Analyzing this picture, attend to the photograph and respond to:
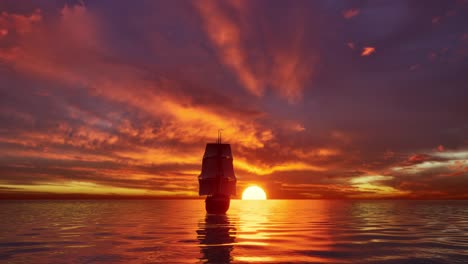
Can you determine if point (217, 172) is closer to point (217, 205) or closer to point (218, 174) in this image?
point (218, 174)

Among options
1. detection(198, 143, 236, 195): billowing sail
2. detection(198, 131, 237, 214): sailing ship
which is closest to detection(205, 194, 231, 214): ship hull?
detection(198, 131, 237, 214): sailing ship

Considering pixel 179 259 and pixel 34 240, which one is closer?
pixel 179 259

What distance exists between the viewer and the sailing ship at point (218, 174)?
83700 millimetres

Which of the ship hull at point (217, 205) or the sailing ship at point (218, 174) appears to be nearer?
the ship hull at point (217, 205)

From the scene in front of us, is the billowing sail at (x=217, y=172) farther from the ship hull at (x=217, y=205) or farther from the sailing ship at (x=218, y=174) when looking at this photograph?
the ship hull at (x=217, y=205)

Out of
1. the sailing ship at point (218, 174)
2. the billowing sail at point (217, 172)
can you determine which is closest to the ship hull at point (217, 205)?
the sailing ship at point (218, 174)

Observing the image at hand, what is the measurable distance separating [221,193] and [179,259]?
210 ft

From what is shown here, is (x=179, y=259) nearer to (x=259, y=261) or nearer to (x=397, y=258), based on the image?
(x=259, y=261)

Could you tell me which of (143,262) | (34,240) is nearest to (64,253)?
(143,262)

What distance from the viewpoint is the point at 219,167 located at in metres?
88.9

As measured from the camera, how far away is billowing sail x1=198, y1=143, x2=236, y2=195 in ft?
279

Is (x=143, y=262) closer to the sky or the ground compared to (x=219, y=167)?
closer to the ground

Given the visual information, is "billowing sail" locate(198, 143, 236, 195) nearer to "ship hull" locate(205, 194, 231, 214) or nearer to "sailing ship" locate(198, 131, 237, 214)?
"sailing ship" locate(198, 131, 237, 214)

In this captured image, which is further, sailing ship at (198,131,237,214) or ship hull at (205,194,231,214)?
sailing ship at (198,131,237,214)
